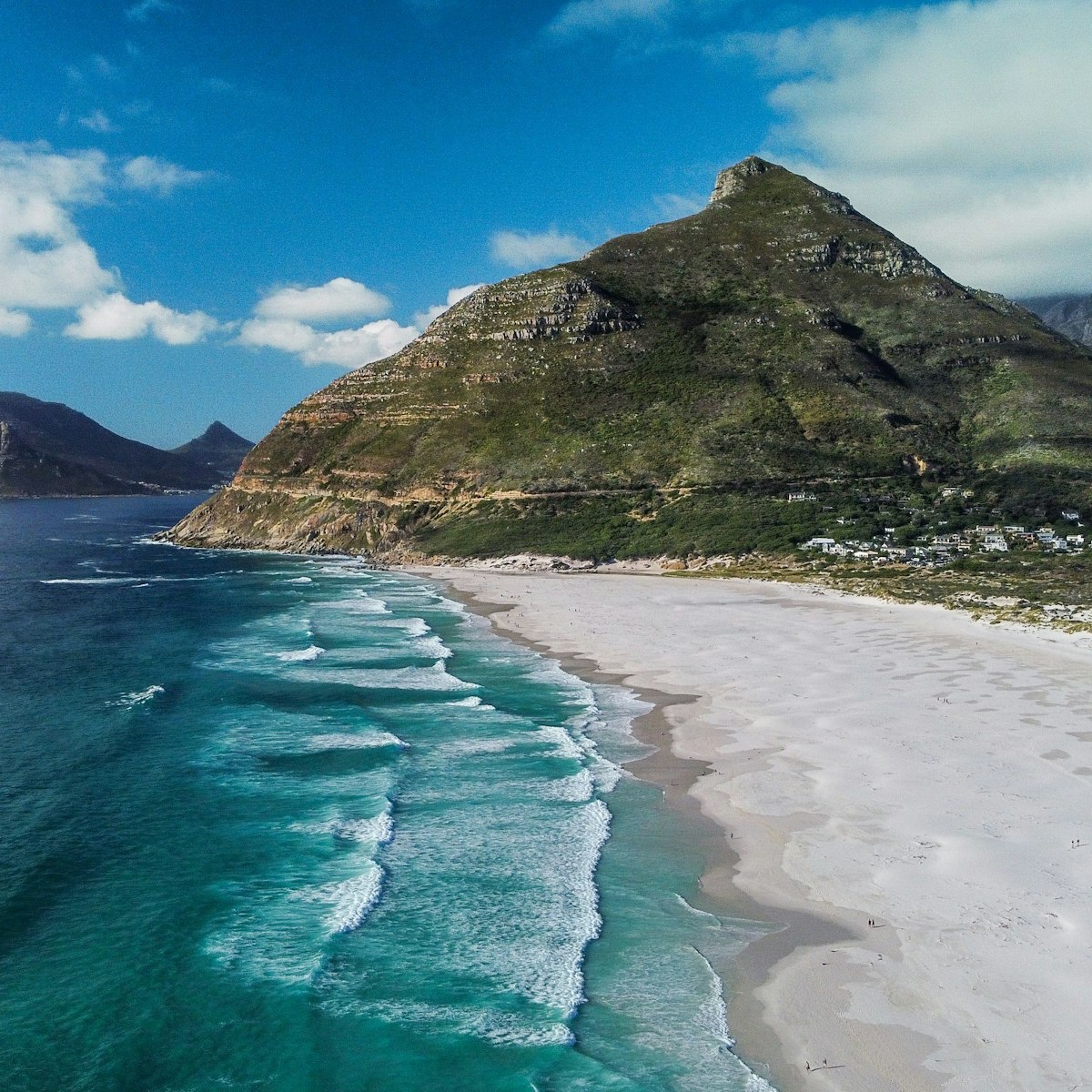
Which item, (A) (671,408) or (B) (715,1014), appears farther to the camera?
(A) (671,408)

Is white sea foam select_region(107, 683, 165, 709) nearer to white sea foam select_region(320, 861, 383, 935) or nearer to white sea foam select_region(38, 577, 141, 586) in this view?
white sea foam select_region(320, 861, 383, 935)

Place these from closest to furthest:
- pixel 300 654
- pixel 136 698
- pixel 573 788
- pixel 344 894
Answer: pixel 344 894
pixel 573 788
pixel 136 698
pixel 300 654

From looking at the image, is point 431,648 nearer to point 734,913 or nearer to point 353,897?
point 353,897

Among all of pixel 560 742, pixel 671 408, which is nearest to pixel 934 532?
pixel 671 408

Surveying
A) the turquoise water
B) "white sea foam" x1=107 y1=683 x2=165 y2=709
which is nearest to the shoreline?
the turquoise water

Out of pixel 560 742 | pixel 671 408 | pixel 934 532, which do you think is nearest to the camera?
pixel 560 742
